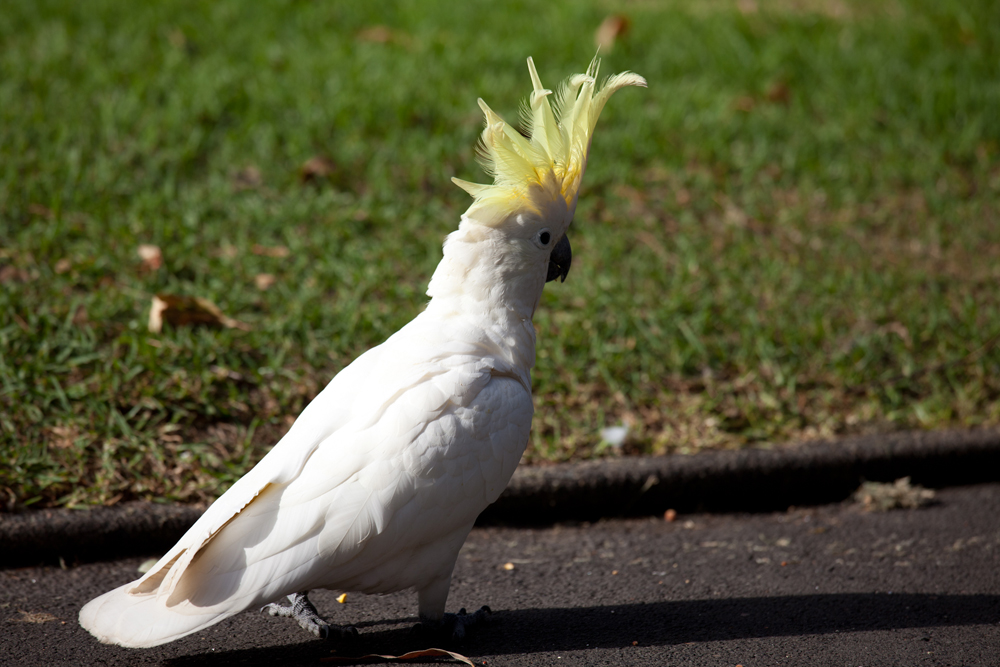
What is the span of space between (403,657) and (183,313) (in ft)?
6.10

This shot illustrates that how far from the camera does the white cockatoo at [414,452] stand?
2160 mm

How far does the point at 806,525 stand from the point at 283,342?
2.26 meters

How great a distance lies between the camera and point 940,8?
23.6ft

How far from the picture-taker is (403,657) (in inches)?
94.0

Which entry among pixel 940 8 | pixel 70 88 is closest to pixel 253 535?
pixel 70 88

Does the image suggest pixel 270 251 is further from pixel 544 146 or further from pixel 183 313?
pixel 544 146

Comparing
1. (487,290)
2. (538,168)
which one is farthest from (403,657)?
(538,168)

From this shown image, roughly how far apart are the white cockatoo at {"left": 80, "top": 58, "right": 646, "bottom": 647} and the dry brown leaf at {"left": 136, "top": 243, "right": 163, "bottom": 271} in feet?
5.91

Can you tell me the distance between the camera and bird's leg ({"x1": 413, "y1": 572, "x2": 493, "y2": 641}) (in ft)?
7.95

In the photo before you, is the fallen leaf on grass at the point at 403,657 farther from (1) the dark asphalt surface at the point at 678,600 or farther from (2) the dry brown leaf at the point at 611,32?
(2) the dry brown leaf at the point at 611,32

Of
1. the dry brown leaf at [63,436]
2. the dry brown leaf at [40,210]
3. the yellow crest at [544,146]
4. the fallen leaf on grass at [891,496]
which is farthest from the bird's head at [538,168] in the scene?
the dry brown leaf at [40,210]

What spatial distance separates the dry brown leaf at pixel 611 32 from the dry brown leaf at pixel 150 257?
11.5 ft

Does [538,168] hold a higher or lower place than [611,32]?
lower

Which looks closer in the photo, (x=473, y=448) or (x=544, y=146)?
(x=473, y=448)
